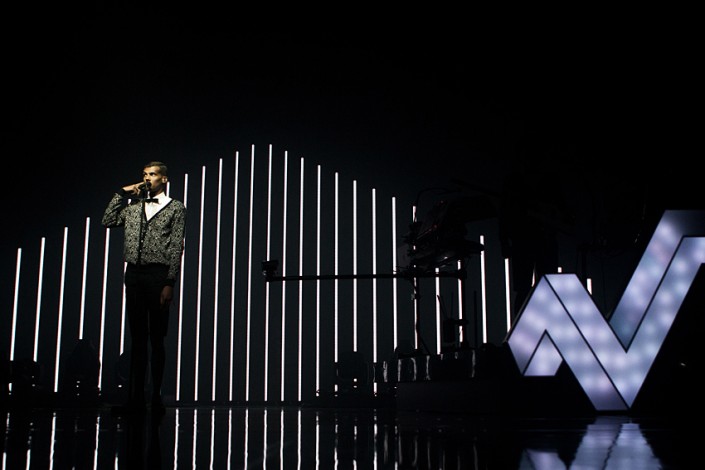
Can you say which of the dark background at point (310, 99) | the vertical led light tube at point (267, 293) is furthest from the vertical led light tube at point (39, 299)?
the vertical led light tube at point (267, 293)

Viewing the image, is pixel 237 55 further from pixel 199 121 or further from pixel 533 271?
pixel 533 271

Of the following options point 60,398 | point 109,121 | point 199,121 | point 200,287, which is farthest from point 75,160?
point 60,398

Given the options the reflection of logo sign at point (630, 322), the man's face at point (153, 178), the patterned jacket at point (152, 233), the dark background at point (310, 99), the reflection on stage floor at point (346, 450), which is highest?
the dark background at point (310, 99)

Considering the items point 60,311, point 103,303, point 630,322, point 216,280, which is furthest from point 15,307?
point 630,322

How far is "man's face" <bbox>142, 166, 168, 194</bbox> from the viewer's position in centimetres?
290

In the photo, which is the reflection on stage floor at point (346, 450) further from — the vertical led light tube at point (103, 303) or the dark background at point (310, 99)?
the vertical led light tube at point (103, 303)

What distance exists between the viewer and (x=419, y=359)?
11.5ft

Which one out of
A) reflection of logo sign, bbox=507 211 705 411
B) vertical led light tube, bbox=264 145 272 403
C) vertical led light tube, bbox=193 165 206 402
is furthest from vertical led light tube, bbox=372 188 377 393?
reflection of logo sign, bbox=507 211 705 411

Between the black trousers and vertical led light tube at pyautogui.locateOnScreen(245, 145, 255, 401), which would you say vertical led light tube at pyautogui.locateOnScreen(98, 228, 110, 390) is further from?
the black trousers

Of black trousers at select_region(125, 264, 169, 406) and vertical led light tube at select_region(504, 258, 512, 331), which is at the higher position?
vertical led light tube at select_region(504, 258, 512, 331)

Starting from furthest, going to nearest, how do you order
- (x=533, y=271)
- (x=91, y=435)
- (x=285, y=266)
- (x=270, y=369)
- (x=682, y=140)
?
Answer: (x=285, y=266) → (x=270, y=369) → (x=682, y=140) → (x=533, y=271) → (x=91, y=435)

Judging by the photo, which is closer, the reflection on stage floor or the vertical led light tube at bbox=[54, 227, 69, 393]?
the reflection on stage floor

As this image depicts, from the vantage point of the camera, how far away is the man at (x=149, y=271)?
2.77 meters

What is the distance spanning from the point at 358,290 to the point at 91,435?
620 cm
